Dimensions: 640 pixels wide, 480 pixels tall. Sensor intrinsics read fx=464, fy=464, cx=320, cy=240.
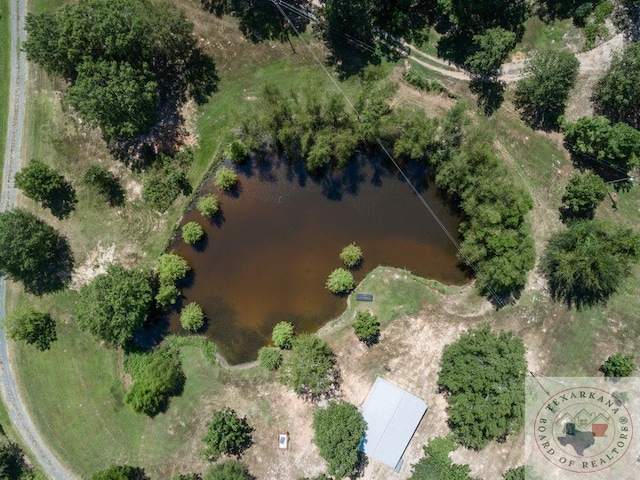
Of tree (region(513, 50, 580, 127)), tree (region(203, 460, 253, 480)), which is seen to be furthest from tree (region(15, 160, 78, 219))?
tree (region(513, 50, 580, 127))

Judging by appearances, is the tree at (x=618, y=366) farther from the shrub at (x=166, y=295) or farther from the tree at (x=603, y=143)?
the shrub at (x=166, y=295)

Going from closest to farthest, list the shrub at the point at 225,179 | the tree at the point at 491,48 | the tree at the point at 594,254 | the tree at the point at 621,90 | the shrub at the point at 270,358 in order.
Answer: the tree at the point at 594,254
the tree at the point at 621,90
the tree at the point at 491,48
the shrub at the point at 270,358
the shrub at the point at 225,179

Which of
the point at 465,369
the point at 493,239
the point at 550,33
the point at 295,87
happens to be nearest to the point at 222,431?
the point at 465,369

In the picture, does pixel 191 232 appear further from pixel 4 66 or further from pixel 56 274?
pixel 4 66

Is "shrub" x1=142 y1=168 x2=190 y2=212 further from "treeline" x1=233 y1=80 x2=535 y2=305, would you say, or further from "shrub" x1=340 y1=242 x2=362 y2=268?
"shrub" x1=340 y1=242 x2=362 y2=268

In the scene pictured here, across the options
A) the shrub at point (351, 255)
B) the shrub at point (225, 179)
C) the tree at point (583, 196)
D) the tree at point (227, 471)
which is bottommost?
the tree at point (227, 471)

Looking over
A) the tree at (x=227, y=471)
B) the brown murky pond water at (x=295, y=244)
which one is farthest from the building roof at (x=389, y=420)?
the tree at (x=227, y=471)

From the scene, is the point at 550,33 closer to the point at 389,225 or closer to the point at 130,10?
the point at 389,225
